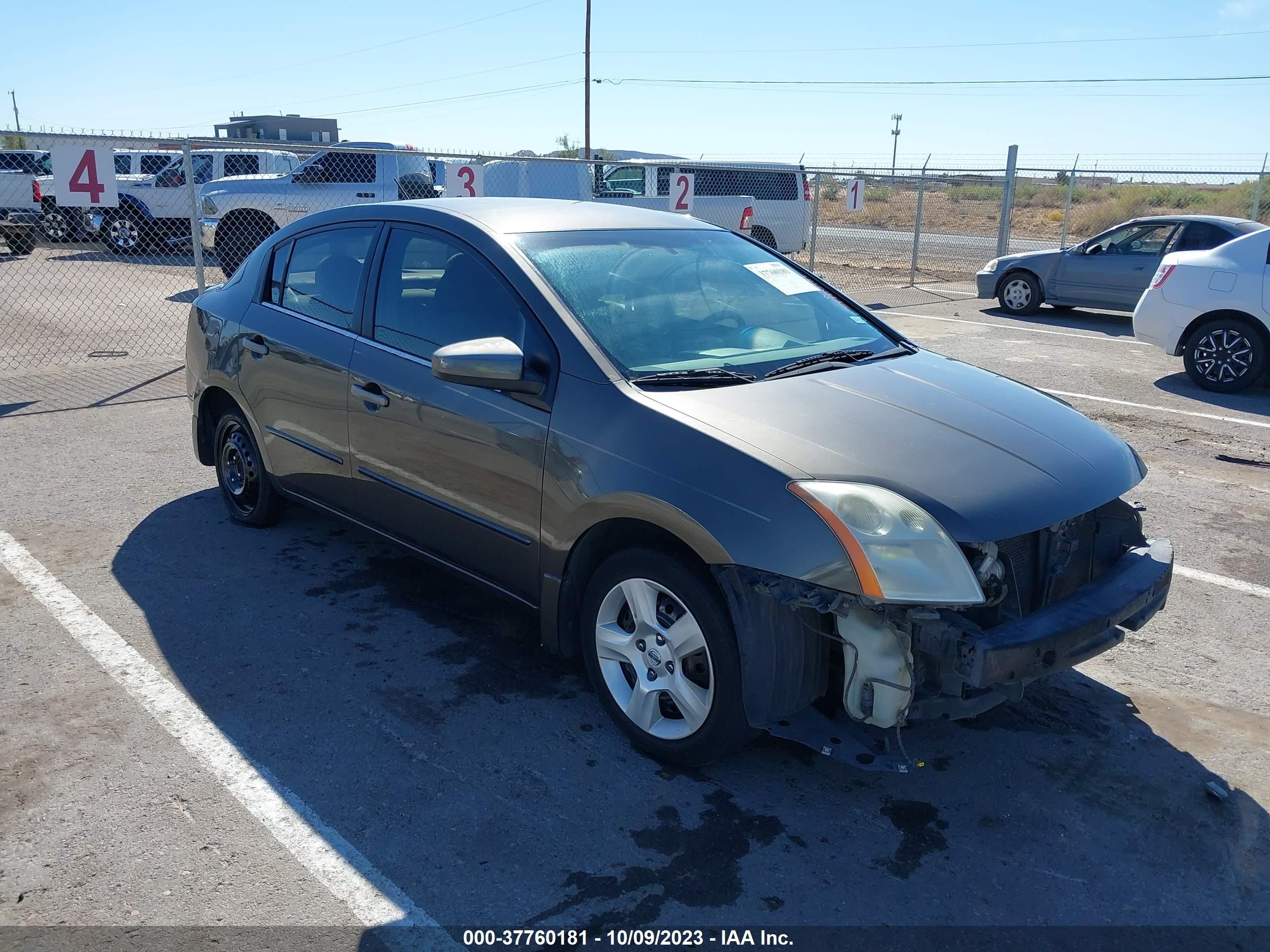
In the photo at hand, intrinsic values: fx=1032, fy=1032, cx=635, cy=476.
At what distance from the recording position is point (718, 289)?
419cm

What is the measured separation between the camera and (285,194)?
16641mm

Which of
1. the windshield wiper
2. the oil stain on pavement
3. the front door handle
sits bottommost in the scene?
the oil stain on pavement

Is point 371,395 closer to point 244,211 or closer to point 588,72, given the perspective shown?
point 244,211

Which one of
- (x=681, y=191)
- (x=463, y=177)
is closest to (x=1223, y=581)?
(x=463, y=177)

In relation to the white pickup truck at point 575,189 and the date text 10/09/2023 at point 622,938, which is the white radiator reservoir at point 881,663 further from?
the white pickup truck at point 575,189

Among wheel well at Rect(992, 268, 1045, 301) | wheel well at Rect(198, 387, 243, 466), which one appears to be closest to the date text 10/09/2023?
wheel well at Rect(198, 387, 243, 466)

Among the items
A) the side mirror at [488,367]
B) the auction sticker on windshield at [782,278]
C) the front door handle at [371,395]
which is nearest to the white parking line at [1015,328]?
the auction sticker on windshield at [782,278]

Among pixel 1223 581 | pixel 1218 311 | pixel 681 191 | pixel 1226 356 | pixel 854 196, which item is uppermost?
pixel 854 196

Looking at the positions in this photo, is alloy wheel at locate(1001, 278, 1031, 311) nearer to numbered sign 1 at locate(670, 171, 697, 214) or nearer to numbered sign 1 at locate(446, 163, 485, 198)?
numbered sign 1 at locate(670, 171, 697, 214)

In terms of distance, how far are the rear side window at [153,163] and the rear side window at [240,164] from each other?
341 cm

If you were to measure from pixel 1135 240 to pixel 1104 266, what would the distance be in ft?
1.56

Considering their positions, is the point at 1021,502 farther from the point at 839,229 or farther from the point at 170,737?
the point at 839,229

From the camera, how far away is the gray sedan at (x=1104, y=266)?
12430 millimetres

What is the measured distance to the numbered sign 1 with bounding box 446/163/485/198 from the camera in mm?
12641
